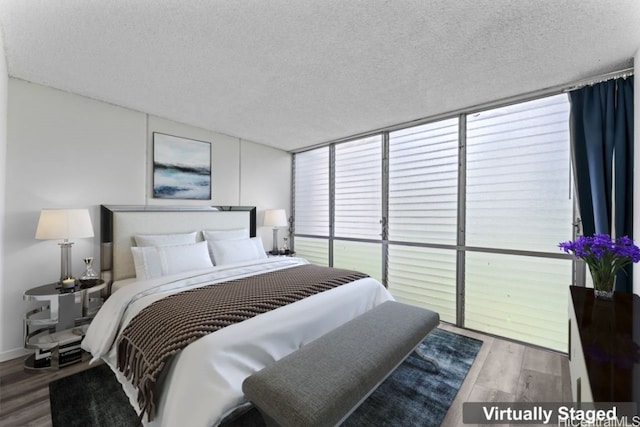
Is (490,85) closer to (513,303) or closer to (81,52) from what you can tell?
(513,303)

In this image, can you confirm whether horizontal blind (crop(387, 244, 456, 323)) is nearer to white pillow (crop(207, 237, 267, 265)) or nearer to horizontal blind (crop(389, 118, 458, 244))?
horizontal blind (crop(389, 118, 458, 244))

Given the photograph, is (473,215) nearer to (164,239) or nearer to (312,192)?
(312,192)

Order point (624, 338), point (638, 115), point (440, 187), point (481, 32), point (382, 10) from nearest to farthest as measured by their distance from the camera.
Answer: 1. point (624, 338)
2. point (382, 10)
3. point (481, 32)
4. point (638, 115)
5. point (440, 187)

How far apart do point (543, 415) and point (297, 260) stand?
2500 millimetres

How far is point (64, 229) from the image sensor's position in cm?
224

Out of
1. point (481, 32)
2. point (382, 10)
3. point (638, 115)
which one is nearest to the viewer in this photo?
point (382, 10)

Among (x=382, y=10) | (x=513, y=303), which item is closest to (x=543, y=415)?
(x=513, y=303)

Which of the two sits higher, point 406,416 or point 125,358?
point 125,358

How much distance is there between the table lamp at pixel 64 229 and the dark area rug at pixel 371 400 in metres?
0.88

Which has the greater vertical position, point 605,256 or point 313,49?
point 313,49

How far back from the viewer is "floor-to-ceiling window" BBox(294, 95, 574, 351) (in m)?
2.52

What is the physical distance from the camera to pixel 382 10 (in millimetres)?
1539

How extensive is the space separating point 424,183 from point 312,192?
6.50 ft

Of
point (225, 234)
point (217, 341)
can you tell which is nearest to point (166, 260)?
point (225, 234)
